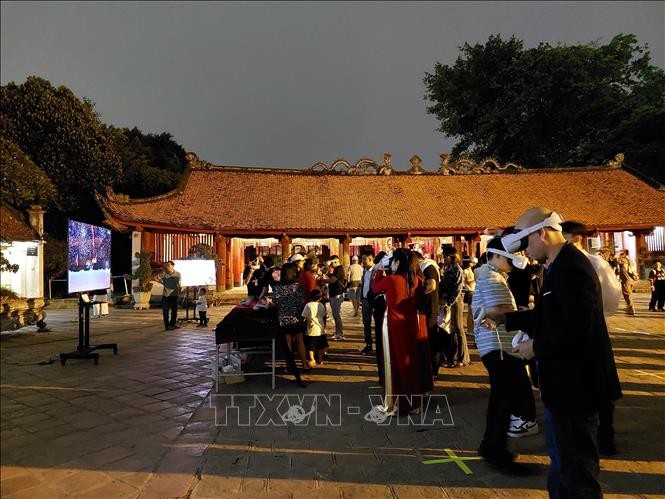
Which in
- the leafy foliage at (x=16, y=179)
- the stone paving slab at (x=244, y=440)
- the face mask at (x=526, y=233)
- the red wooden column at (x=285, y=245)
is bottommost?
the stone paving slab at (x=244, y=440)

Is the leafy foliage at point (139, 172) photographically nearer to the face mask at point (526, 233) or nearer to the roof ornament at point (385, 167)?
the roof ornament at point (385, 167)

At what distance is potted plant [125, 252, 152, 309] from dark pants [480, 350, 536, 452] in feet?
45.1

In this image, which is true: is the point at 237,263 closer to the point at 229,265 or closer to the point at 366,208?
the point at 229,265

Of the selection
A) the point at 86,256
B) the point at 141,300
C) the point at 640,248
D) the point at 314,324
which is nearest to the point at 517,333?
the point at 314,324

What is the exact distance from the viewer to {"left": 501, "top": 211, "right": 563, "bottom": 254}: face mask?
2.21 metres

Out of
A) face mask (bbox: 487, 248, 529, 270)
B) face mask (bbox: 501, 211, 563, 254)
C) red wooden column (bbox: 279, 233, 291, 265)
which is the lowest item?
face mask (bbox: 487, 248, 529, 270)

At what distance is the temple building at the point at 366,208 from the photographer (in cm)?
1811

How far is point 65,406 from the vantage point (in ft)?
12.4

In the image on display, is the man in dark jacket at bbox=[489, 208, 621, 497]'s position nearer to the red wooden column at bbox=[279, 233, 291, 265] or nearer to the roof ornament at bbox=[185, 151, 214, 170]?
the red wooden column at bbox=[279, 233, 291, 265]

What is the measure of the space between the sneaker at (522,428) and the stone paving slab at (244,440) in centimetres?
7

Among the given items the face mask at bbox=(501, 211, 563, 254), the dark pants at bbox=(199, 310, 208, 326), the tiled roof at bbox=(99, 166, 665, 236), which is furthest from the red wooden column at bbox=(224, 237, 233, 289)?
the face mask at bbox=(501, 211, 563, 254)

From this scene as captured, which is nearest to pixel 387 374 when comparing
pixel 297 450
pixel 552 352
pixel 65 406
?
pixel 297 450

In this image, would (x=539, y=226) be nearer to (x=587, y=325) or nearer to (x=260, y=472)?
(x=587, y=325)

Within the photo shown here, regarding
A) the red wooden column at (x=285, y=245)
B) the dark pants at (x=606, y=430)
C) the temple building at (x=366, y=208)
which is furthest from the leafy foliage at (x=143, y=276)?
the dark pants at (x=606, y=430)
